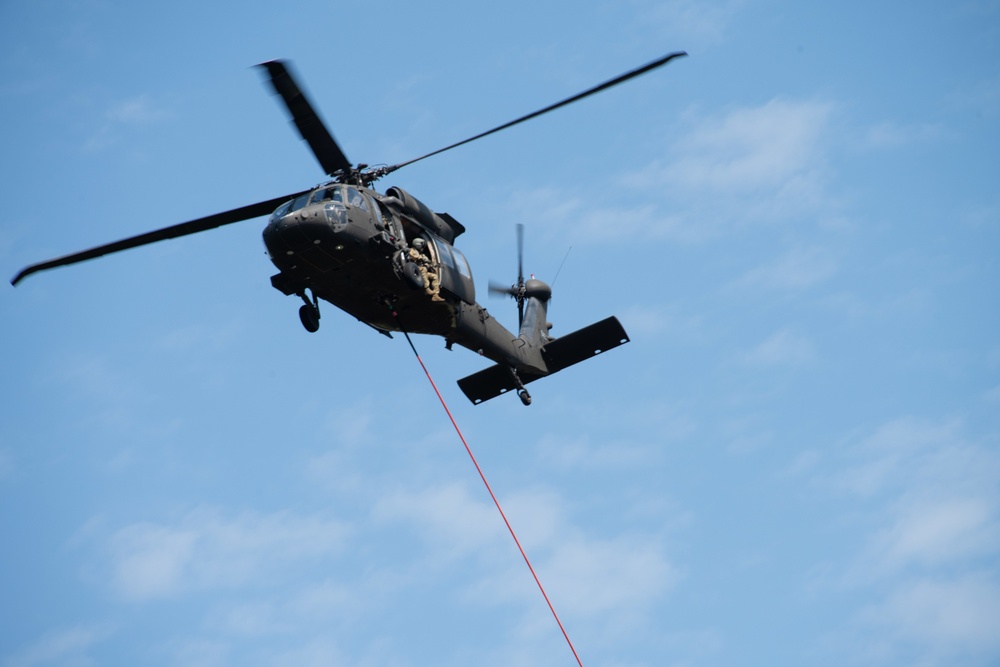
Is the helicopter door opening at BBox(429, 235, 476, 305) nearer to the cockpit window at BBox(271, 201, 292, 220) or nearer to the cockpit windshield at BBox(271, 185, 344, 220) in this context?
the cockpit windshield at BBox(271, 185, 344, 220)

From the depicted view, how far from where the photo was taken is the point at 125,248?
24719mm

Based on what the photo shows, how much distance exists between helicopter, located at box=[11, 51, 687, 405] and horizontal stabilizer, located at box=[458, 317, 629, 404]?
168cm

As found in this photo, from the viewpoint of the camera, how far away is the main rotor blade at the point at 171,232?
2433cm

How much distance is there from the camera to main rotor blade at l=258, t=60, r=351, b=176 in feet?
76.2

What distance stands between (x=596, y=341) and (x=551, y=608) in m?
6.90

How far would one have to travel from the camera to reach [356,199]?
24.2 meters

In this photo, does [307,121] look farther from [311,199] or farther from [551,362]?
[551,362]

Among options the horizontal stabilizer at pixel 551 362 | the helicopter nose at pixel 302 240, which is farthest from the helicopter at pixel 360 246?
the horizontal stabilizer at pixel 551 362

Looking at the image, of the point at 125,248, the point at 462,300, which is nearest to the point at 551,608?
the point at 462,300

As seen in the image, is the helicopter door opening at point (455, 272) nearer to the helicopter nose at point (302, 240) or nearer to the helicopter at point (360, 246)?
the helicopter at point (360, 246)

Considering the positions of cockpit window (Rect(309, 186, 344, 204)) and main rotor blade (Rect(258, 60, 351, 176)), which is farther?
cockpit window (Rect(309, 186, 344, 204))

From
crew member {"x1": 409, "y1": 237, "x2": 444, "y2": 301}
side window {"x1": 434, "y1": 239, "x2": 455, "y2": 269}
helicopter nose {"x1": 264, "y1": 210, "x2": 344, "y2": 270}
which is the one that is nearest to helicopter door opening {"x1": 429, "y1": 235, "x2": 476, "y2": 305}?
side window {"x1": 434, "y1": 239, "x2": 455, "y2": 269}

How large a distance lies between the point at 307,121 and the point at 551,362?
8.74 metres

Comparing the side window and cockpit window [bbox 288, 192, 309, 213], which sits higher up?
cockpit window [bbox 288, 192, 309, 213]
